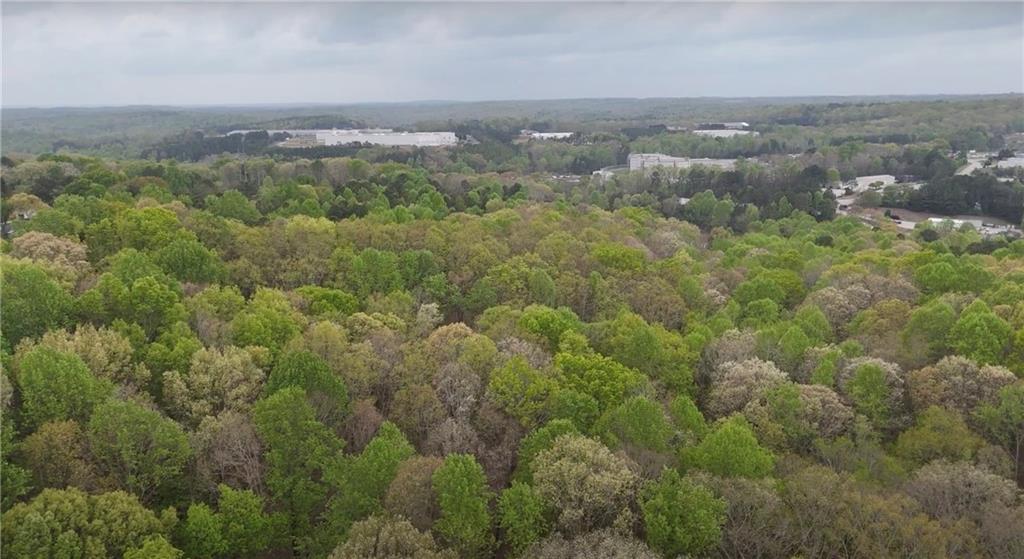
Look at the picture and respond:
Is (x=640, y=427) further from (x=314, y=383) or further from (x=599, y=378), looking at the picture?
(x=314, y=383)

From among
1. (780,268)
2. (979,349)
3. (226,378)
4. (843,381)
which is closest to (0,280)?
(226,378)

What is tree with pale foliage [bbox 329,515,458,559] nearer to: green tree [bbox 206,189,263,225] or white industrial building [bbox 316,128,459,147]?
green tree [bbox 206,189,263,225]

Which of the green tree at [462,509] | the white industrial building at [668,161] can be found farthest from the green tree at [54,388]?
the white industrial building at [668,161]

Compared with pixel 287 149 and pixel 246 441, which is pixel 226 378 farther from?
pixel 287 149

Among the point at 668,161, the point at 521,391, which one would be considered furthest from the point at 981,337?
the point at 668,161

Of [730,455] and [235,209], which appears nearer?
[730,455]

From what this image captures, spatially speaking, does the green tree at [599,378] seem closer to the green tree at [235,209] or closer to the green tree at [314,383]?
the green tree at [314,383]
